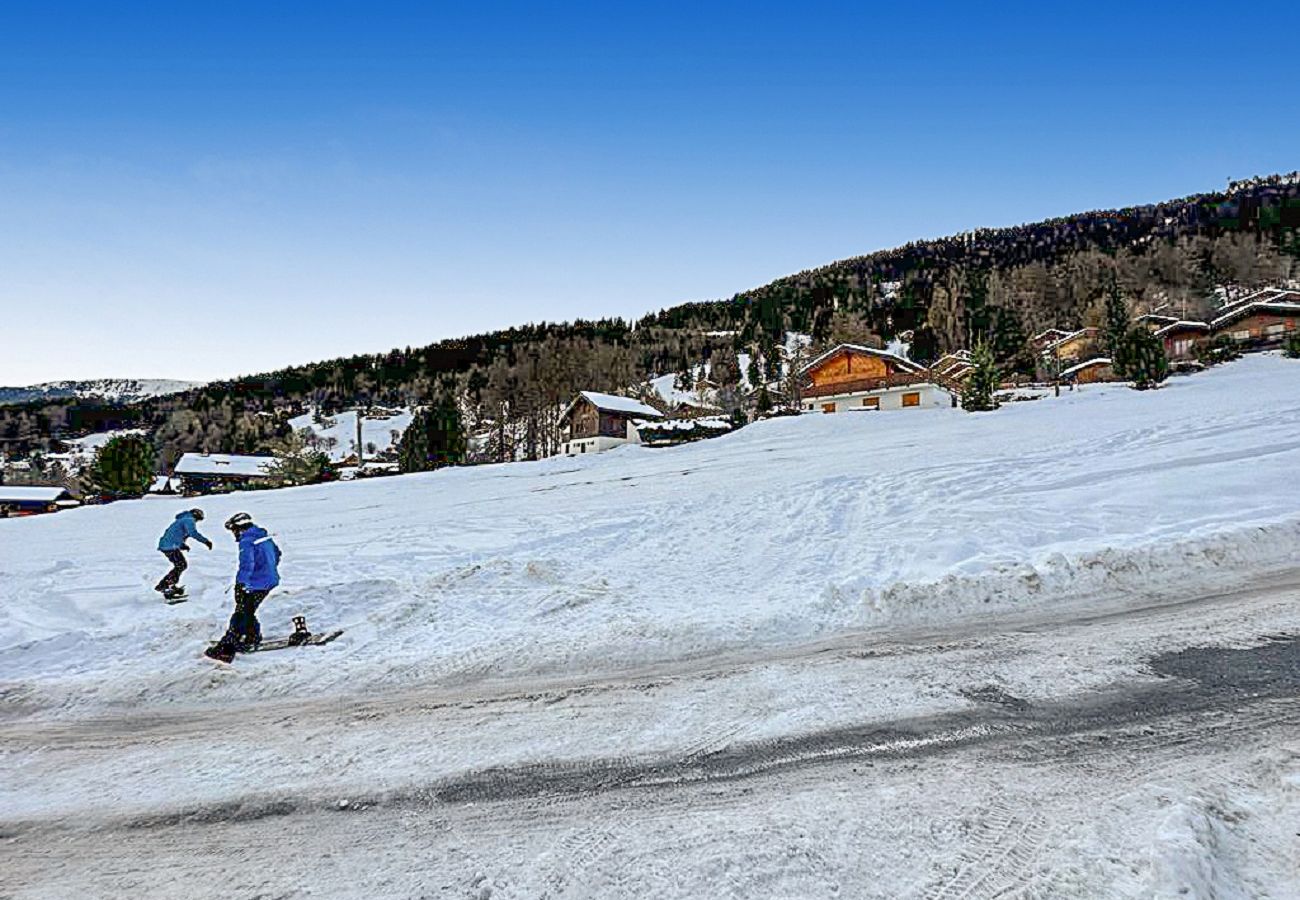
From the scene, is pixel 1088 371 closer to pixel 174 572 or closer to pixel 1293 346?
pixel 1293 346

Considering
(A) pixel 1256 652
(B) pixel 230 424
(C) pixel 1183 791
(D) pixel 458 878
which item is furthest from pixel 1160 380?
(B) pixel 230 424

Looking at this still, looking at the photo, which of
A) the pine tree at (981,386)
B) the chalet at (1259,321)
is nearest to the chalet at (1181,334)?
the chalet at (1259,321)

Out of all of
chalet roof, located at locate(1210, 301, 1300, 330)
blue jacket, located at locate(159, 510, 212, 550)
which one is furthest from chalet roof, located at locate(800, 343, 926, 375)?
blue jacket, located at locate(159, 510, 212, 550)

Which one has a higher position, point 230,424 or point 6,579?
point 230,424

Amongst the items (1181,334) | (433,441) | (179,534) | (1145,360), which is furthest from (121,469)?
(1181,334)

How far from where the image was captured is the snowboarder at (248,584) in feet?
26.1

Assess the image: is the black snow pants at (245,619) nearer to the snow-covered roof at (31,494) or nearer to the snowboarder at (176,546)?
the snowboarder at (176,546)

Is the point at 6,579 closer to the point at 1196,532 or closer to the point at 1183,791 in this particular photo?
the point at 1183,791

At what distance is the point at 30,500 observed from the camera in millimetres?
75375

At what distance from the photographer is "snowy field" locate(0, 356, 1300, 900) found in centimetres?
360

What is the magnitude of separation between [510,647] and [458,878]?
4294mm

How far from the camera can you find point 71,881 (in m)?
3.78

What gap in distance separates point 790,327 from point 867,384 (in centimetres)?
10236

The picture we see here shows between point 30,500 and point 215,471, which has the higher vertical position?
point 215,471
